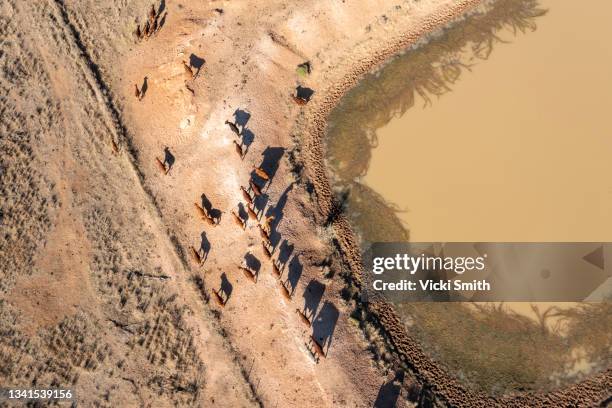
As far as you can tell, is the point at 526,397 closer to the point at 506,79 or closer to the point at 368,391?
the point at 368,391

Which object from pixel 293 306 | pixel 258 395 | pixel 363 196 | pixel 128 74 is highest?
pixel 128 74

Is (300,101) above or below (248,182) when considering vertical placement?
above

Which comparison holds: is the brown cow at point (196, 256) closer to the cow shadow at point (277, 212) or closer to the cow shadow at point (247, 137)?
the cow shadow at point (277, 212)

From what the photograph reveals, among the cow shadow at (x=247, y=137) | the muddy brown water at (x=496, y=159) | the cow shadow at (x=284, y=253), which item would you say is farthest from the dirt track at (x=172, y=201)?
the muddy brown water at (x=496, y=159)

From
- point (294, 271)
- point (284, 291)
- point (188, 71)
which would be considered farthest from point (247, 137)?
point (284, 291)

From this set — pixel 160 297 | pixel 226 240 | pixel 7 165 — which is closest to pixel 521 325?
pixel 226 240

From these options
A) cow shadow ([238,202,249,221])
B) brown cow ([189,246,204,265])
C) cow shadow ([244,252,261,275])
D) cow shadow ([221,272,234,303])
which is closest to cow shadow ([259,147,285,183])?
cow shadow ([238,202,249,221])
